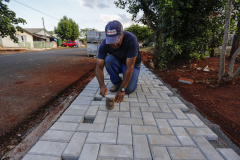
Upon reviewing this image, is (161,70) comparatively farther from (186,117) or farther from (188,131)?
(188,131)

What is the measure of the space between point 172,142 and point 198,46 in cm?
442

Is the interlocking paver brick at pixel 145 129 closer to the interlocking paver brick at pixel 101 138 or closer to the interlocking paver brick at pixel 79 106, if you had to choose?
the interlocking paver brick at pixel 101 138

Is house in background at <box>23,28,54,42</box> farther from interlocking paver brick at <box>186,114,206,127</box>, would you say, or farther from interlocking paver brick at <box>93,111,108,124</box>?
interlocking paver brick at <box>186,114,206,127</box>

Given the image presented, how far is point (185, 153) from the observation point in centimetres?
139

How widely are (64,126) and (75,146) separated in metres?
0.42

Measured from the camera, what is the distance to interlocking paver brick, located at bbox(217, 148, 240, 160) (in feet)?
4.45

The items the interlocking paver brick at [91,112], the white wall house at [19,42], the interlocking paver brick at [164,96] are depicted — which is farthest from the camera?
the white wall house at [19,42]

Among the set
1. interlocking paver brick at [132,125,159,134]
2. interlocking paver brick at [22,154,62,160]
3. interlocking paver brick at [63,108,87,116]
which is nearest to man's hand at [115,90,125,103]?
interlocking paver brick at [63,108,87,116]

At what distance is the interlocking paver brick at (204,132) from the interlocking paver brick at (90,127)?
45.1 inches

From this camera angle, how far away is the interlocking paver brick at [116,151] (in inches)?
52.5

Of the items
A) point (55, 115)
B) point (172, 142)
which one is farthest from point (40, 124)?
point (172, 142)

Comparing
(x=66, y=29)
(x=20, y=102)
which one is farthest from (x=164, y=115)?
(x=66, y=29)

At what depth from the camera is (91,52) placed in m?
10.4

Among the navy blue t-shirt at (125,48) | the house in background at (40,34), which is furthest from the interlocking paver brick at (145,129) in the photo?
the house in background at (40,34)
